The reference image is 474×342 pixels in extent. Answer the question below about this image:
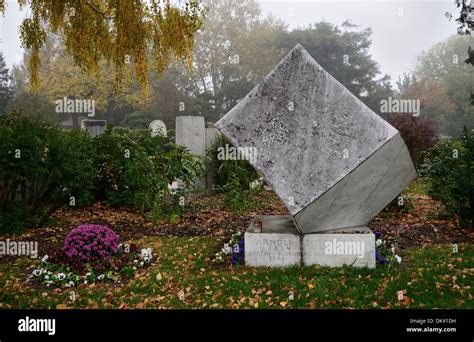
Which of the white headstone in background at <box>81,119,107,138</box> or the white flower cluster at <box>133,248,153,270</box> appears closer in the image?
the white flower cluster at <box>133,248,153,270</box>

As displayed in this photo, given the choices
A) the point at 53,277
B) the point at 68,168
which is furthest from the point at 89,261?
the point at 68,168

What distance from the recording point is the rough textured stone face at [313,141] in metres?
5.14

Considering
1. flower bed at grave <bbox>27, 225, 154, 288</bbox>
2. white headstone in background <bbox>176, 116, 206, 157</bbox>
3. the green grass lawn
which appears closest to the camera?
the green grass lawn

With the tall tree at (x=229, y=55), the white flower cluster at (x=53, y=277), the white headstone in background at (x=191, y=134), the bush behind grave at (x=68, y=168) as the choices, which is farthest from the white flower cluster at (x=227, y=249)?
the tall tree at (x=229, y=55)

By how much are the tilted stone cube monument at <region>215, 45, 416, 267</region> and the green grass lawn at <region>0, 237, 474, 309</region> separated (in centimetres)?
41

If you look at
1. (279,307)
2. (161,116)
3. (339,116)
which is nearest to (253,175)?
(339,116)

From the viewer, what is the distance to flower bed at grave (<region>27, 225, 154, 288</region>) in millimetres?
5336

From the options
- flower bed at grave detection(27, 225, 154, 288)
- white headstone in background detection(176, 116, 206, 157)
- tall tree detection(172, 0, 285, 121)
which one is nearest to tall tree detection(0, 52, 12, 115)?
tall tree detection(172, 0, 285, 121)

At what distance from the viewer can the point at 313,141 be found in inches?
210

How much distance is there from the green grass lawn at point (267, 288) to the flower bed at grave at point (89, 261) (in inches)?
7.0

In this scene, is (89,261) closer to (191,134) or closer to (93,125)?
(191,134)

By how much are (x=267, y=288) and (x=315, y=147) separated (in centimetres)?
185

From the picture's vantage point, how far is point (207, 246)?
21.7 ft

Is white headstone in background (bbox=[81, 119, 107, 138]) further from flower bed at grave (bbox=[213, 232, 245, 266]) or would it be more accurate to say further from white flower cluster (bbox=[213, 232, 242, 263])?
flower bed at grave (bbox=[213, 232, 245, 266])
